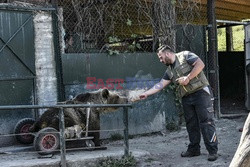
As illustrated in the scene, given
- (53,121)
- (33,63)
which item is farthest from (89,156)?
(33,63)

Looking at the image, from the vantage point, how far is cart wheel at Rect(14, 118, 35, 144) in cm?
689

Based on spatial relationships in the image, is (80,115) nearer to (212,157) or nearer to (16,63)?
(16,63)

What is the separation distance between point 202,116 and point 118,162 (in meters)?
1.47

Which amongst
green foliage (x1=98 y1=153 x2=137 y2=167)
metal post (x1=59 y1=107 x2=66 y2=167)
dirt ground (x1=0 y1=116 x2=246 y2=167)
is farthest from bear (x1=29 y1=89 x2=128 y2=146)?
metal post (x1=59 y1=107 x2=66 y2=167)

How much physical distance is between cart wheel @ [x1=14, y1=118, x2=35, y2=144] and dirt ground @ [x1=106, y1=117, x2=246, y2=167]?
1.73 metres

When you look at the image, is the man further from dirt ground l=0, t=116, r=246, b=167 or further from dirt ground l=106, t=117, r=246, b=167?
dirt ground l=0, t=116, r=246, b=167

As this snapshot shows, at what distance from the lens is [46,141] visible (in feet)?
19.8

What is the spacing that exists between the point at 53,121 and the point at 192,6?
195 inches

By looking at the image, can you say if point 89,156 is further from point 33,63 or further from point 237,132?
point 237,132

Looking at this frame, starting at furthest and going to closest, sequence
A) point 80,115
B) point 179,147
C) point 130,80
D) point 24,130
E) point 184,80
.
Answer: point 130,80, point 179,147, point 24,130, point 80,115, point 184,80

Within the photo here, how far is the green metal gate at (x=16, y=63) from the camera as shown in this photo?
23.3ft

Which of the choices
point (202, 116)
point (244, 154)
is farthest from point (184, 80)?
point (244, 154)

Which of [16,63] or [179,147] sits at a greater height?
[16,63]

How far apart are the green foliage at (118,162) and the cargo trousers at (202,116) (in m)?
1.13
